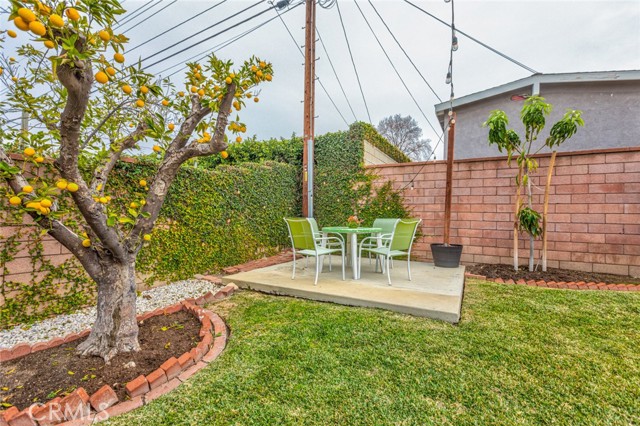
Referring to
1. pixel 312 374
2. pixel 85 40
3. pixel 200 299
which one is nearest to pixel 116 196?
pixel 200 299

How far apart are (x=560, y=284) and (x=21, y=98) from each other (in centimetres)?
569

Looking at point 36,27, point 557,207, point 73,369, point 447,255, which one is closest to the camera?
point 36,27

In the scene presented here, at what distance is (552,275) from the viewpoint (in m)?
4.07

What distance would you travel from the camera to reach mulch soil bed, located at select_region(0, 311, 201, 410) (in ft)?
5.03

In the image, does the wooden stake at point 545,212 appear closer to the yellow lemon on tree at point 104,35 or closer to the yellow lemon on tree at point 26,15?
the yellow lemon on tree at point 104,35

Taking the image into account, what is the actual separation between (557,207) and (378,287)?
341 centimetres

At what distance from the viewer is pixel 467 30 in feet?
19.0

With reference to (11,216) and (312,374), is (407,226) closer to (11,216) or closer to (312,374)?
(312,374)

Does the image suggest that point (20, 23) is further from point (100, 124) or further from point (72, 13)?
point (100, 124)

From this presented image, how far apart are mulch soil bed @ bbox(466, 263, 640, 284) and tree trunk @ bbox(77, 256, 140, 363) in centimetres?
447

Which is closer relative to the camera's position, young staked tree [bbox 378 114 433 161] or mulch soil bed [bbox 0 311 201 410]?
mulch soil bed [bbox 0 311 201 410]

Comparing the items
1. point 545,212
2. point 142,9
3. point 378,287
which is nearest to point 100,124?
point 378,287

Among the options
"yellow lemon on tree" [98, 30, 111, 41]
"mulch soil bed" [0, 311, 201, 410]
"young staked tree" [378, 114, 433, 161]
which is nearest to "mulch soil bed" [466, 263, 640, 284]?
"mulch soil bed" [0, 311, 201, 410]

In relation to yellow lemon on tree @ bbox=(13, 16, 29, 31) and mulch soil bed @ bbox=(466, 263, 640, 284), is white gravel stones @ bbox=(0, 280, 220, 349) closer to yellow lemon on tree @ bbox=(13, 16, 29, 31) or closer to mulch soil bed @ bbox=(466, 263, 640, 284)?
yellow lemon on tree @ bbox=(13, 16, 29, 31)
